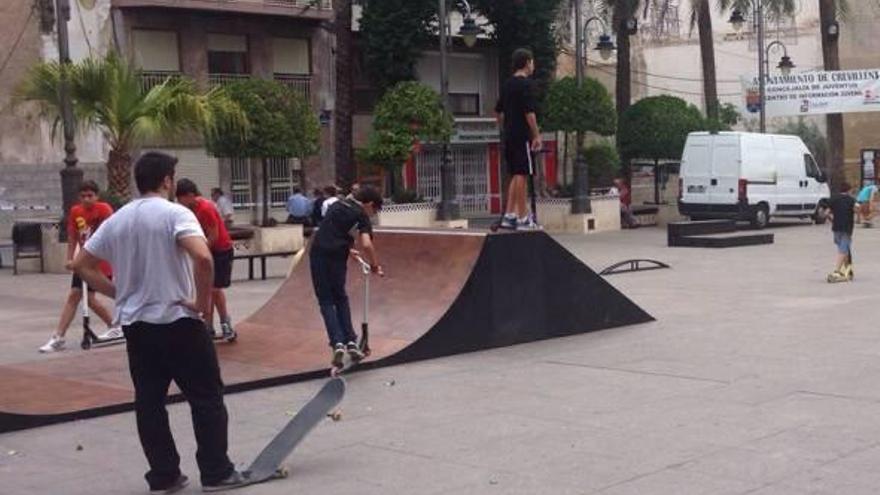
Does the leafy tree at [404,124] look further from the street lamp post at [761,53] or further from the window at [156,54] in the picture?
the street lamp post at [761,53]

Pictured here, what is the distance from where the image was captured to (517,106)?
11.7 meters

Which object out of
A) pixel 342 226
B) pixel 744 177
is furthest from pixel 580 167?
pixel 342 226

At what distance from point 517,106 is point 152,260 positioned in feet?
19.1

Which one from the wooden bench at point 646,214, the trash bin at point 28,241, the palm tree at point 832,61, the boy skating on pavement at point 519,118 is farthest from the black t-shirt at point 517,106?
the palm tree at point 832,61

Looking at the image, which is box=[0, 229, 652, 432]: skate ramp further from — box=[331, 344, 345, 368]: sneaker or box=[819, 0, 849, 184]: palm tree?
box=[819, 0, 849, 184]: palm tree

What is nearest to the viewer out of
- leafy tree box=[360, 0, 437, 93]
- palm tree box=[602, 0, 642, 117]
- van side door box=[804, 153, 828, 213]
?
van side door box=[804, 153, 828, 213]

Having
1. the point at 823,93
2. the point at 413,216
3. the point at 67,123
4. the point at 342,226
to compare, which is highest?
the point at 823,93

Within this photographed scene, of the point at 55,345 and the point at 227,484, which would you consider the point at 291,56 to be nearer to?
the point at 55,345

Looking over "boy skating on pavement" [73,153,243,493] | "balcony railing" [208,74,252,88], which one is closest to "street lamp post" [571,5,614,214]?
"balcony railing" [208,74,252,88]

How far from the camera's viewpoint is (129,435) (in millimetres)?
8375

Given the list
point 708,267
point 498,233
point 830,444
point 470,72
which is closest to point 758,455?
point 830,444

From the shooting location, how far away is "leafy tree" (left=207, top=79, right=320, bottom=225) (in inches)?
1066

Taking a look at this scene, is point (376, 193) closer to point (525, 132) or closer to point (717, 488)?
point (525, 132)

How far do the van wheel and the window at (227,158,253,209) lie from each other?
13658 millimetres
